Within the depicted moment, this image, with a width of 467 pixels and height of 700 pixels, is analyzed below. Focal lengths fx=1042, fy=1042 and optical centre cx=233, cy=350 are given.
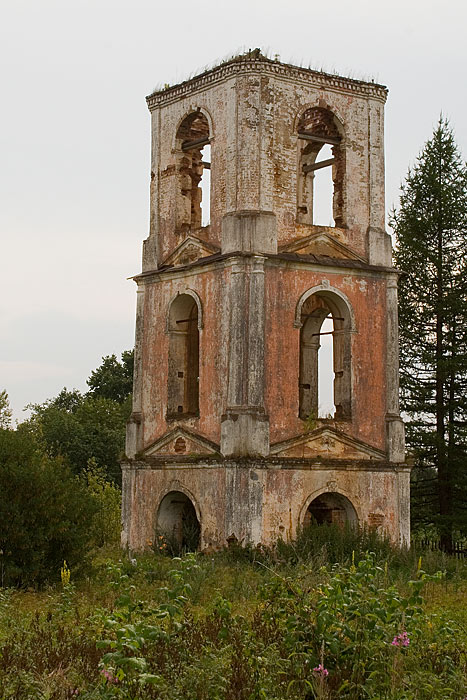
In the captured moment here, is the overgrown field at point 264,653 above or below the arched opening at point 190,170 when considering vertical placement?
below

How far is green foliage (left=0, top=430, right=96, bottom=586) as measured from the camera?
50.4 ft

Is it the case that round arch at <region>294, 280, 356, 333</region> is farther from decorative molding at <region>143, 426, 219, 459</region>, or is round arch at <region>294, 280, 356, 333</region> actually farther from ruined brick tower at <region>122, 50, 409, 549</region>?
decorative molding at <region>143, 426, 219, 459</region>

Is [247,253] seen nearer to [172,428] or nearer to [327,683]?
[172,428]

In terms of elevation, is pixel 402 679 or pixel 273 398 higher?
pixel 273 398

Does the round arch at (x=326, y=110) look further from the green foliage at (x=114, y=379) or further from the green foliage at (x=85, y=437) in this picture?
the green foliage at (x=114, y=379)

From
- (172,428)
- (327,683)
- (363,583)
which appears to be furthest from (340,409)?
(327,683)

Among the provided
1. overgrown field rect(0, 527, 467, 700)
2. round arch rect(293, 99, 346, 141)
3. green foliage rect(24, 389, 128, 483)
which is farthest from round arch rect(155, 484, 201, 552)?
green foliage rect(24, 389, 128, 483)

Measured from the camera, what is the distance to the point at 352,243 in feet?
66.1

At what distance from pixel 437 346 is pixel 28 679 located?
17.3m

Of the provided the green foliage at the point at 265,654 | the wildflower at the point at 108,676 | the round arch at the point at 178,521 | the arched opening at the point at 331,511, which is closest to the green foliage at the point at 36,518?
the round arch at the point at 178,521

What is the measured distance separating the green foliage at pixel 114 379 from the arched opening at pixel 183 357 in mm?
26756

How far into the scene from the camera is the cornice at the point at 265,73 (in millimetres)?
19312

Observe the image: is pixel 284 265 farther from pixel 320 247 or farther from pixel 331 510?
pixel 331 510

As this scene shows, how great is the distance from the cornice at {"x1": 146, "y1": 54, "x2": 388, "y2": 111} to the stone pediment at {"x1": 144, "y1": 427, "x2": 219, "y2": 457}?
6728 mm
